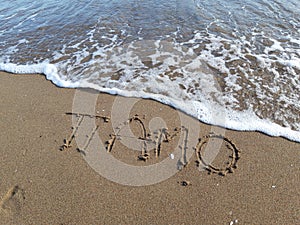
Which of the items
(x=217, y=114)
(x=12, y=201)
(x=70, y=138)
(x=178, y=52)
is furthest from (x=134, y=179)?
(x=178, y=52)

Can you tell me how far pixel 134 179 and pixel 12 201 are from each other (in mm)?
1399

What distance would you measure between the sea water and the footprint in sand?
2123mm

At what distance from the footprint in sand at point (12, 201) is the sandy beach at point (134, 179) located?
0.01 metres

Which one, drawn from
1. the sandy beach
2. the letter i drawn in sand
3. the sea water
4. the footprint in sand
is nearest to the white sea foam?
the sea water

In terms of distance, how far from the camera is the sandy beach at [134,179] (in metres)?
2.62

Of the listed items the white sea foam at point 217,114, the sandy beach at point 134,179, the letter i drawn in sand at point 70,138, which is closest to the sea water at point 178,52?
the white sea foam at point 217,114

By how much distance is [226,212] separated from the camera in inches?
103

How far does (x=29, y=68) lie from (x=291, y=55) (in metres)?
5.39

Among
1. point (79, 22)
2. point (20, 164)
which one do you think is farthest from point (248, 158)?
point (79, 22)

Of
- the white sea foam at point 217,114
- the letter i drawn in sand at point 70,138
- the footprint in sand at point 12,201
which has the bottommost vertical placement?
the footprint in sand at point 12,201

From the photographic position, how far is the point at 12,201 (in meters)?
2.76

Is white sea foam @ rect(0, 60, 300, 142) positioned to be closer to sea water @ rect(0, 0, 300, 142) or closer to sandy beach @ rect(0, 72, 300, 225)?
sea water @ rect(0, 0, 300, 142)

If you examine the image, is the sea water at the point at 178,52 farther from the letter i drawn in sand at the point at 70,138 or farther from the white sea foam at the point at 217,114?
the letter i drawn in sand at the point at 70,138

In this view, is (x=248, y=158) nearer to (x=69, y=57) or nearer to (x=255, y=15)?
(x=69, y=57)
